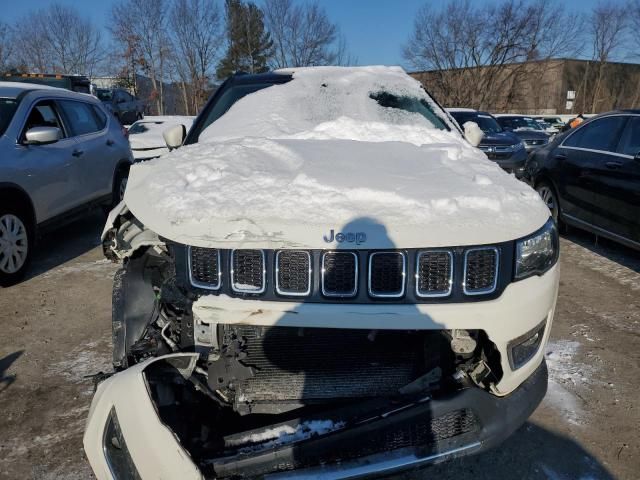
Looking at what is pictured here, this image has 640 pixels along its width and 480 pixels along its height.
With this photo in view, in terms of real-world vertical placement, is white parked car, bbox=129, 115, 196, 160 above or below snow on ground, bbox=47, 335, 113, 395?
above

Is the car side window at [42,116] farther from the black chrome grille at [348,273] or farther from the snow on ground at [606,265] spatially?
the snow on ground at [606,265]

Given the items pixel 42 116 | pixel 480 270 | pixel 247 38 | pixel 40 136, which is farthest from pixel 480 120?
pixel 247 38

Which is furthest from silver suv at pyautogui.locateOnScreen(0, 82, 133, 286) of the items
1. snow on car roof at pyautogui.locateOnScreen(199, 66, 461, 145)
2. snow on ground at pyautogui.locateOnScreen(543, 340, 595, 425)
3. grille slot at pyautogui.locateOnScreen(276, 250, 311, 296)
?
snow on ground at pyautogui.locateOnScreen(543, 340, 595, 425)

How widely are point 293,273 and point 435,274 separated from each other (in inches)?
20.5

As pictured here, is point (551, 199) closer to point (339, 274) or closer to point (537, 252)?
point (537, 252)

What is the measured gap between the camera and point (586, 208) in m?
5.50

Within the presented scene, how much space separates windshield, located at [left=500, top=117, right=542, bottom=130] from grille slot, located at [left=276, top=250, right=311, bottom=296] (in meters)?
16.1

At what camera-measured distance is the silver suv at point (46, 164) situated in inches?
174

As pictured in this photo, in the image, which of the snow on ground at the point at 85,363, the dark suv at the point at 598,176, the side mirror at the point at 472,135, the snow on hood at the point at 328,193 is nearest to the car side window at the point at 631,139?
the dark suv at the point at 598,176

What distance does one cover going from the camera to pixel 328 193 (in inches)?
77.6

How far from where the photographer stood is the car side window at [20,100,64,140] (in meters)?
4.88

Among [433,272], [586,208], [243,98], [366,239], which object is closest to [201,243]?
[366,239]

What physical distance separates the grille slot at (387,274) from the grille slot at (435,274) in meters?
0.07

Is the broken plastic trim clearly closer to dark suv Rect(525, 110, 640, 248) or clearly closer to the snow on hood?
the snow on hood
